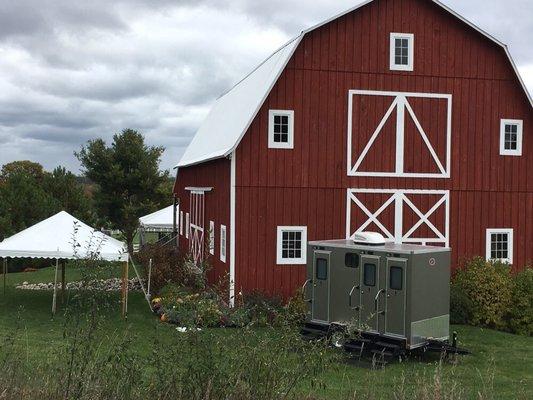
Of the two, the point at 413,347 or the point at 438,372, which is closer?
the point at 438,372

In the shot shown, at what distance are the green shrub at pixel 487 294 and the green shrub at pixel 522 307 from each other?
14cm

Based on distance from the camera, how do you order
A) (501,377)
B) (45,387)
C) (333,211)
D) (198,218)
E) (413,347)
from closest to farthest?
1. (45,387)
2. (501,377)
3. (413,347)
4. (333,211)
5. (198,218)

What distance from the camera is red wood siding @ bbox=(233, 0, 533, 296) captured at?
18312mm

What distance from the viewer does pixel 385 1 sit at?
A: 742 inches

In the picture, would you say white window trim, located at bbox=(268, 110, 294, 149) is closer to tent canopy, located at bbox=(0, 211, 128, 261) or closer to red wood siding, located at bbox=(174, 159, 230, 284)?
red wood siding, located at bbox=(174, 159, 230, 284)

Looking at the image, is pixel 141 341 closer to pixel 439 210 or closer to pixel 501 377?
pixel 501 377

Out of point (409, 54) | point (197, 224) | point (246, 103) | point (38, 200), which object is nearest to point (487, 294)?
point (409, 54)

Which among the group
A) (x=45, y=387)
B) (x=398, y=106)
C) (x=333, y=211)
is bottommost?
(x=45, y=387)

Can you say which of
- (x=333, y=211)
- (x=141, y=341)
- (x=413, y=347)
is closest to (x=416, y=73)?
(x=333, y=211)

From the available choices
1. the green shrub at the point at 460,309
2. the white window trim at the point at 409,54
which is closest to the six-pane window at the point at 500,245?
the green shrub at the point at 460,309

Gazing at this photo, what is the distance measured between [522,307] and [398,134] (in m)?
5.81

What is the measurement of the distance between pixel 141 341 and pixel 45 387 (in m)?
7.98

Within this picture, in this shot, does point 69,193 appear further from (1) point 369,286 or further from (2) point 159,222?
(1) point 369,286

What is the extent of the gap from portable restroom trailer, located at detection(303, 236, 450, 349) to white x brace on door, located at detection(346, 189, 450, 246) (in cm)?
407
